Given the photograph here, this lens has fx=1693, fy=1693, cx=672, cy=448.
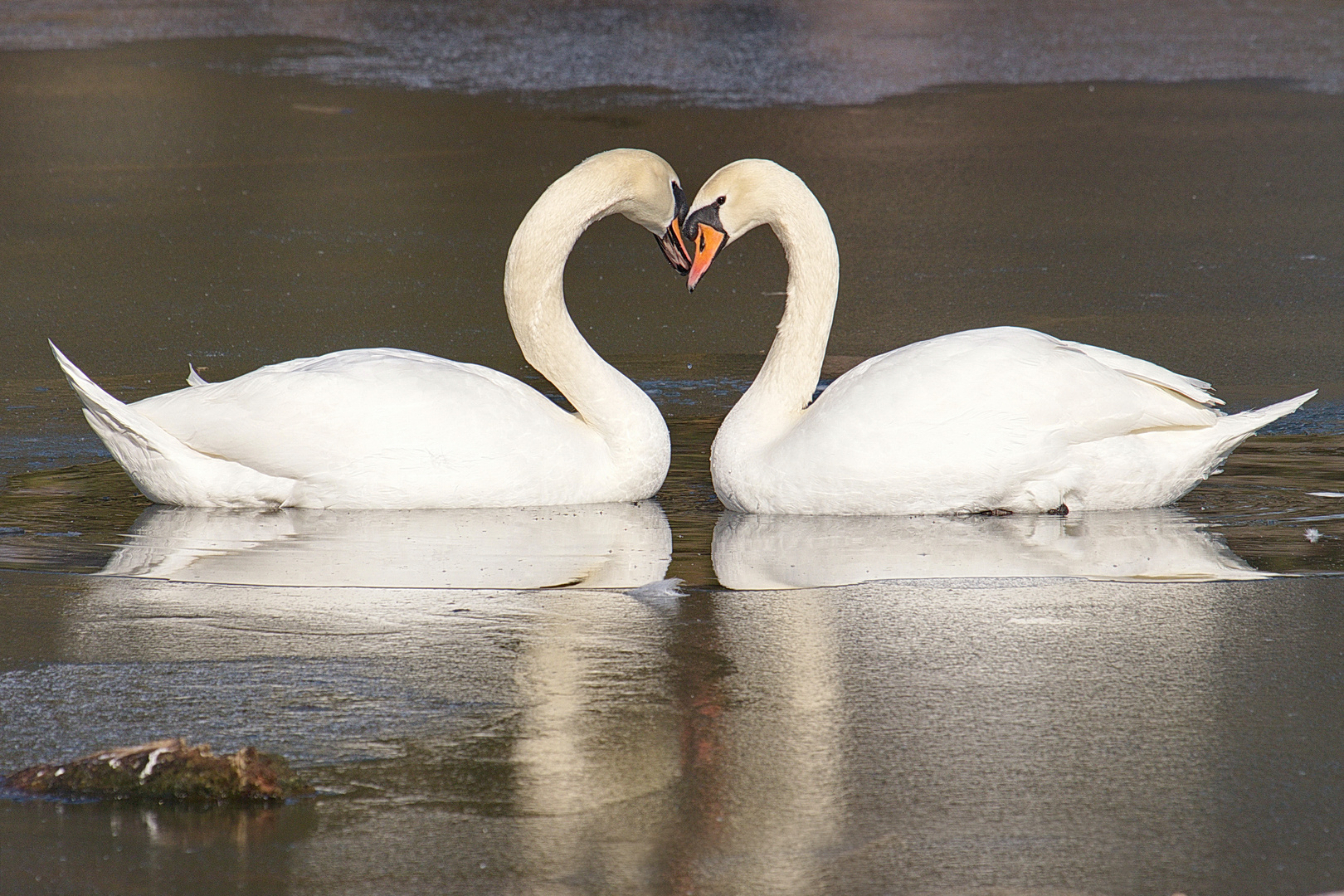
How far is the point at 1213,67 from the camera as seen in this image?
1639cm

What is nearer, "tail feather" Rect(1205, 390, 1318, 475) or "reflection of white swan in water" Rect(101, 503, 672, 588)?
"reflection of white swan in water" Rect(101, 503, 672, 588)

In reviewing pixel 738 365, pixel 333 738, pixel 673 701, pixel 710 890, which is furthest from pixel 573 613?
pixel 738 365

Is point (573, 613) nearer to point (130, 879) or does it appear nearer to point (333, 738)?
point (333, 738)

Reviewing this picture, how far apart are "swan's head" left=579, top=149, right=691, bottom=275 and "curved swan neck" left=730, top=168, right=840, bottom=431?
1.13 feet

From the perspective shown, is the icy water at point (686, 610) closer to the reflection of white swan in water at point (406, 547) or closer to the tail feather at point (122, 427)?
the reflection of white swan in water at point (406, 547)

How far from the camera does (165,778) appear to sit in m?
3.40

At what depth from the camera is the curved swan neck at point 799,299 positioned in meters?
6.41

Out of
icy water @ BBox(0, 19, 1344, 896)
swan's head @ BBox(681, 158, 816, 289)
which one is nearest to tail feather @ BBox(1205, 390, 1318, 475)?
icy water @ BBox(0, 19, 1344, 896)

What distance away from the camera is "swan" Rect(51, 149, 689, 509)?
5965 mm

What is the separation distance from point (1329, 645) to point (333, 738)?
2.47m

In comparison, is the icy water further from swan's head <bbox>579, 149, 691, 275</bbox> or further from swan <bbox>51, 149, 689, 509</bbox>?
swan's head <bbox>579, 149, 691, 275</bbox>

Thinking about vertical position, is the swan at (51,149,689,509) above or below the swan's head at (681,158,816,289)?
below

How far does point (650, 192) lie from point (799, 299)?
71 centimetres

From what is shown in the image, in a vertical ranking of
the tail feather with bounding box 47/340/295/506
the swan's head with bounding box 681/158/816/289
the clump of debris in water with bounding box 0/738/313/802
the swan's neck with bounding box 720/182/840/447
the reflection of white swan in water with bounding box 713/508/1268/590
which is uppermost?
the swan's head with bounding box 681/158/816/289
